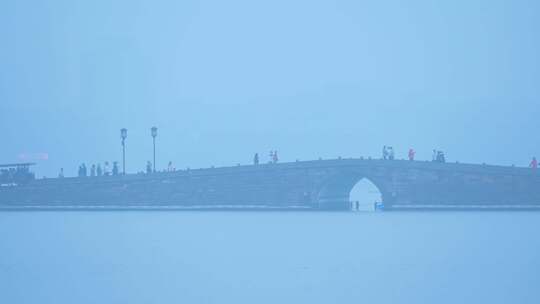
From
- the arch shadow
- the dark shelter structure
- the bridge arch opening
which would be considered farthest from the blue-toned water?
the bridge arch opening

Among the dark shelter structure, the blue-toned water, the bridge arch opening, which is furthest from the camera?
the bridge arch opening

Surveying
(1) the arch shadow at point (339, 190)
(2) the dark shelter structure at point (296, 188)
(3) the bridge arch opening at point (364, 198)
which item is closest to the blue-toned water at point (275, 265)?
(2) the dark shelter structure at point (296, 188)

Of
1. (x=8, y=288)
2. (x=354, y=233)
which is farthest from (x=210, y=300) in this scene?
(x=354, y=233)

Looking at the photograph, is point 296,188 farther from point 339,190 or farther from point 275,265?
point 275,265

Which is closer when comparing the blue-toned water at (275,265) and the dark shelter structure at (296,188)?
the blue-toned water at (275,265)

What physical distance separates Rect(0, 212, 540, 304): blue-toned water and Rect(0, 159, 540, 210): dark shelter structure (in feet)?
29.8

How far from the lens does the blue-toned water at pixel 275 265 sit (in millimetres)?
8141

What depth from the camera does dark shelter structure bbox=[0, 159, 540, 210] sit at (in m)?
26.0

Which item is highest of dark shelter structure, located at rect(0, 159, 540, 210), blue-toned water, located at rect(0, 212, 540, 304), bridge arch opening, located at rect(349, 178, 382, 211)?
dark shelter structure, located at rect(0, 159, 540, 210)

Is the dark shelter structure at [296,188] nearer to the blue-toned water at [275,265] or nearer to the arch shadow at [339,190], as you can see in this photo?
the arch shadow at [339,190]

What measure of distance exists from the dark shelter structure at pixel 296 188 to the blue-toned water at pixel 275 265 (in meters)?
9.09

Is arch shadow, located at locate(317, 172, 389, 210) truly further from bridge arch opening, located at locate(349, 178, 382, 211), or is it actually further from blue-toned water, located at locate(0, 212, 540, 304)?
blue-toned water, located at locate(0, 212, 540, 304)

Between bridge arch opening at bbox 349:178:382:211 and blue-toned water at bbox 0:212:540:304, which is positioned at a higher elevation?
bridge arch opening at bbox 349:178:382:211

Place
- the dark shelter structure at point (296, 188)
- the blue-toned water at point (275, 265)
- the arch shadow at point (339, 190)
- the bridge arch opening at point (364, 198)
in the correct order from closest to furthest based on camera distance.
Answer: the blue-toned water at point (275, 265) < the dark shelter structure at point (296, 188) < the arch shadow at point (339, 190) < the bridge arch opening at point (364, 198)
